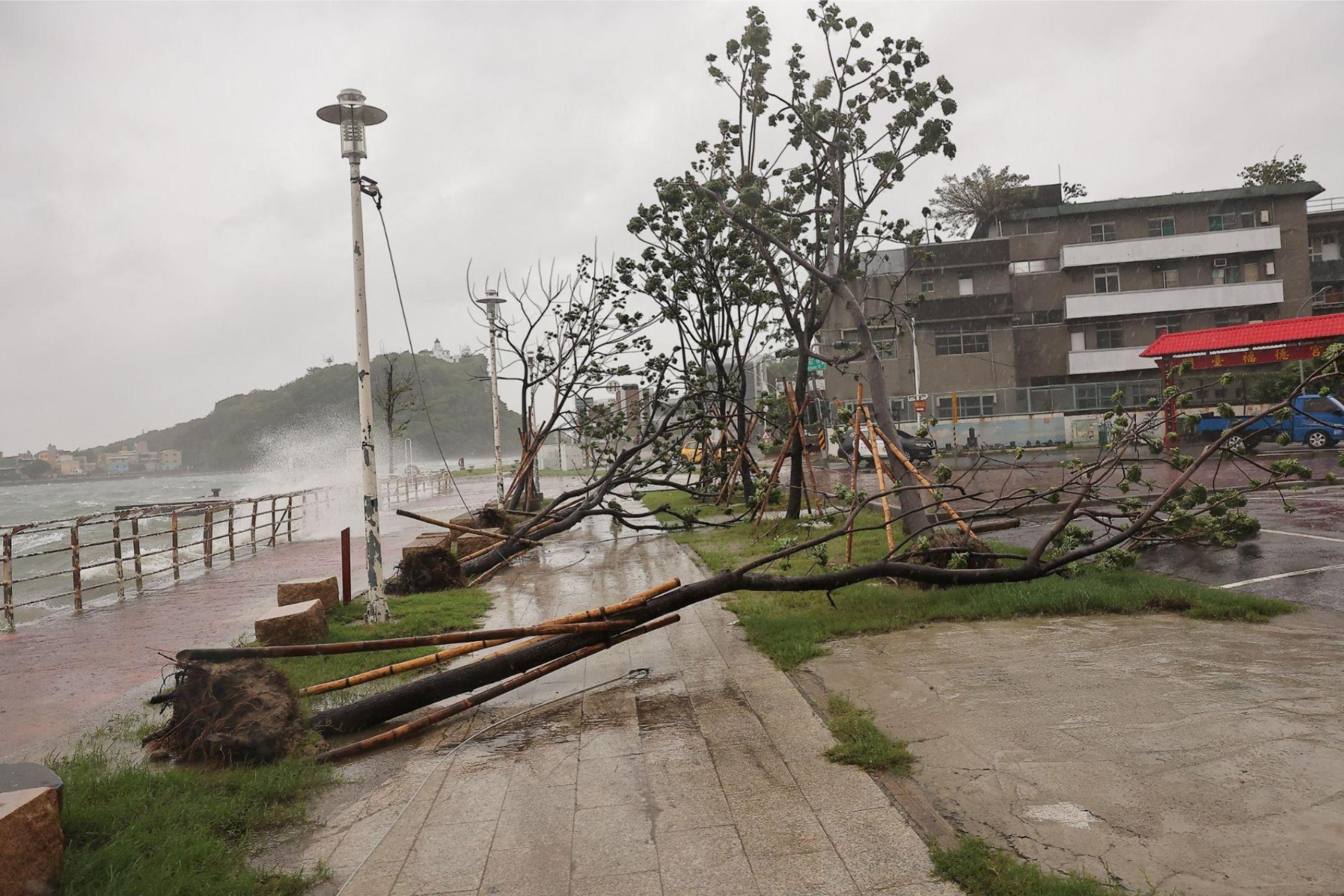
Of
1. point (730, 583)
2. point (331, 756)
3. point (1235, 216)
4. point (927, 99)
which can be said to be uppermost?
point (1235, 216)

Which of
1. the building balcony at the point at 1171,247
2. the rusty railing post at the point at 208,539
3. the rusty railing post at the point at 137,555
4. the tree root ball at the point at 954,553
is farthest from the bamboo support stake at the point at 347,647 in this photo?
the building balcony at the point at 1171,247

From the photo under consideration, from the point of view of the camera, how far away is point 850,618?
717 centimetres

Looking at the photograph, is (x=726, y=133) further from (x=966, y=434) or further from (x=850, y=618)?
(x=966, y=434)

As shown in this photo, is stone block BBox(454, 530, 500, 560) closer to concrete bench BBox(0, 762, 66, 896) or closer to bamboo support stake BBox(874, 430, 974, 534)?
bamboo support stake BBox(874, 430, 974, 534)

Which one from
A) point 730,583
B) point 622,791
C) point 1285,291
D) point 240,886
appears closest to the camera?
point 240,886

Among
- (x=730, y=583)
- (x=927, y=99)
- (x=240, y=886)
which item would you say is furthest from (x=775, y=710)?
(x=927, y=99)

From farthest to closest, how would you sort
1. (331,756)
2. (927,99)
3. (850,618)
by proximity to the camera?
1. (927,99)
2. (850,618)
3. (331,756)

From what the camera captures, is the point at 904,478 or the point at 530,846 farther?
the point at 904,478

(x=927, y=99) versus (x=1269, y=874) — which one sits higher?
(x=927, y=99)

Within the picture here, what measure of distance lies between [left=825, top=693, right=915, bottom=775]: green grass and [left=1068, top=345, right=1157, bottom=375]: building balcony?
40666mm

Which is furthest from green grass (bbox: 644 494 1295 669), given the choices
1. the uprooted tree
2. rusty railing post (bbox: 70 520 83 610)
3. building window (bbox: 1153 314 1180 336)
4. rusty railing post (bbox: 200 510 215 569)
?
building window (bbox: 1153 314 1180 336)

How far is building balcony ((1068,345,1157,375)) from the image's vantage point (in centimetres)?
4012

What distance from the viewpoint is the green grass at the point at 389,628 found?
21.1 feet

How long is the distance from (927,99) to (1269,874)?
1083 cm
